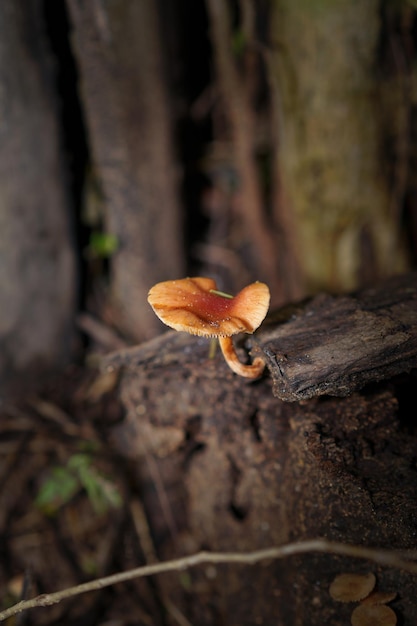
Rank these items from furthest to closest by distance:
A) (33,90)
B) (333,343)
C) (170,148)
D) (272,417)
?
(170,148)
(33,90)
(272,417)
(333,343)

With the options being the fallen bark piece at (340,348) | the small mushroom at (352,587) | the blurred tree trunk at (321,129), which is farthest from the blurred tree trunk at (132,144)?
the small mushroom at (352,587)

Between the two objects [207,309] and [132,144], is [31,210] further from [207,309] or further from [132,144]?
[207,309]

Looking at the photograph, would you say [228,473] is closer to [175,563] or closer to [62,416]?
[175,563]

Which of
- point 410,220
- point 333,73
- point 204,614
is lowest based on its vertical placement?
point 204,614

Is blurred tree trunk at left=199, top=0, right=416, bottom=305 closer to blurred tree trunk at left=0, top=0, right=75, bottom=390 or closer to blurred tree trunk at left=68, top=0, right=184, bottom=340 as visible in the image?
blurred tree trunk at left=68, top=0, right=184, bottom=340

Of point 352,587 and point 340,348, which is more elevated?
point 340,348

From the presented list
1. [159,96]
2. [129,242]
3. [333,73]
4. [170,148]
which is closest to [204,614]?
[129,242]

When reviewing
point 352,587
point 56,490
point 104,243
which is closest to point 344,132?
point 104,243
